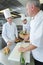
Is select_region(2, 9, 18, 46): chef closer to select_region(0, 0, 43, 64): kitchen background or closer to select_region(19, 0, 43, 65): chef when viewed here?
select_region(0, 0, 43, 64): kitchen background

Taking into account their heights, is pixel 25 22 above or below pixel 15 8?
below

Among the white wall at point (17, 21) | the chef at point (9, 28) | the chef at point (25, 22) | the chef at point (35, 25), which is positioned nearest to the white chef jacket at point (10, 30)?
the chef at point (9, 28)

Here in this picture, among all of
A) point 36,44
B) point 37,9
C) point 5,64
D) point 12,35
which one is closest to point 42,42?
point 36,44

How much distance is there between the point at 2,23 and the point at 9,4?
1.28ft

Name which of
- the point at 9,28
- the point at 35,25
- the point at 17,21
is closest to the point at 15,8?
the point at 17,21

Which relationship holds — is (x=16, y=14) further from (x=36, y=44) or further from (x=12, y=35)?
(x=36, y=44)

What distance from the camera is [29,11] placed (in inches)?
43.8

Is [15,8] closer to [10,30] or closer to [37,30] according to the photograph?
[10,30]

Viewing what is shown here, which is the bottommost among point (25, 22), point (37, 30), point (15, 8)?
point (25, 22)

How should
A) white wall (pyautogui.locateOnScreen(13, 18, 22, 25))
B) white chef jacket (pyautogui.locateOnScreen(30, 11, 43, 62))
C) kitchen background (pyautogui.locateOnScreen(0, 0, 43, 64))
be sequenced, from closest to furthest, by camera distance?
1. white chef jacket (pyautogui.locateOnScreen(30, 11, 43, 62))
2. kitchen background (pyautogui.locateOnScreen(0, 0, 43, 64))
3. white wall (pyautogui.locateOnScreen(13, 18, 22, 25))

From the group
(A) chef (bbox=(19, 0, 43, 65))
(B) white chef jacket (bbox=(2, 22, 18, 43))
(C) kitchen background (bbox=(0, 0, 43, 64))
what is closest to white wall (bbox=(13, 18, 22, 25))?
(C) kitchen background (bbox=(0, 0, 43, 64))

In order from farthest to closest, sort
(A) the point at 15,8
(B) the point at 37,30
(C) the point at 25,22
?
(C) the point at 25,22 → (A) the point at 15,8 → (B) the point at 37,30

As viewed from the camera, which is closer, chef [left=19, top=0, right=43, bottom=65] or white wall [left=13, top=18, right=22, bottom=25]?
chef [left=19, top=0, right=43, bottom=65]

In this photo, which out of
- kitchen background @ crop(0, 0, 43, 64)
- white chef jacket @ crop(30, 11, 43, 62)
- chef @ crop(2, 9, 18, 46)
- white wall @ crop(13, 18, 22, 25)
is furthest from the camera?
white wall @ crop(13, 18, 22, 25)
